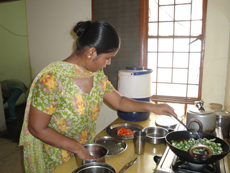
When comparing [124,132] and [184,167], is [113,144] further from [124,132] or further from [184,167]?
[184,167]

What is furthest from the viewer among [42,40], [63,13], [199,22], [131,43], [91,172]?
[42,40]

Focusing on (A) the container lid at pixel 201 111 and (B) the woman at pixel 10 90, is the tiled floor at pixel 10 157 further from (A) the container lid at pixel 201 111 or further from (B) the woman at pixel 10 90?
(A) the container lid at pixel 201 111

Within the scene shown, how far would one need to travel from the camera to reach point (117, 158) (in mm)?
1248

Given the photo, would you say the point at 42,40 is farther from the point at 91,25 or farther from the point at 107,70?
the point at 91,25

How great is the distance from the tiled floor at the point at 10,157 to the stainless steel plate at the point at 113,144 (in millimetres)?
1658

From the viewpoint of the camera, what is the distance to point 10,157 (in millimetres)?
2852

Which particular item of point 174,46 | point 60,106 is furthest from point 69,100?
point 174,46

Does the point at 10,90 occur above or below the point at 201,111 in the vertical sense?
below

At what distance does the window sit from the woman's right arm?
1.71 meters

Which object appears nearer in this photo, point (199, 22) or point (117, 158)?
point (117, 158)

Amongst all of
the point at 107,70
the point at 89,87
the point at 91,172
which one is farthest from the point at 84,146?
the point at 107,70

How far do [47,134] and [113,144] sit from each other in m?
0.53

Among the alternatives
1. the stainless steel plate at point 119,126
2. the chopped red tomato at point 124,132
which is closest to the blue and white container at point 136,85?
the stainless steel plate at point 119,126

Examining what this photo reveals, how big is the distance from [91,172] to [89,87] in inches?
21.3
